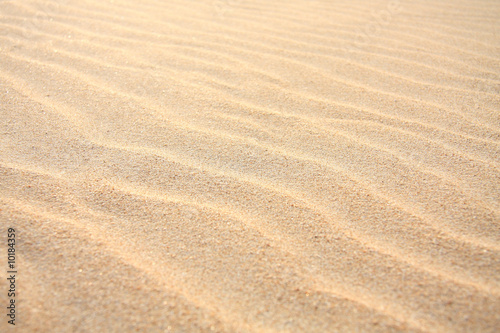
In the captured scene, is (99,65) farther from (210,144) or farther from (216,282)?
(216,282)

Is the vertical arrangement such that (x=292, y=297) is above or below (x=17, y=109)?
below

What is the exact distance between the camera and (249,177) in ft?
4.63

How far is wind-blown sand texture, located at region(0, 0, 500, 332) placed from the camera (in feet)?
3.25

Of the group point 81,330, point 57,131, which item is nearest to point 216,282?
point 81,330

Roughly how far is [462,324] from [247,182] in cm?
77

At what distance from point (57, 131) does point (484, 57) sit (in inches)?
91.2

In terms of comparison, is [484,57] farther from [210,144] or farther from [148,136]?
[148,136]

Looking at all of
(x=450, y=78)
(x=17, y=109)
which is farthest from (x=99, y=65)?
(x=450, y=78)

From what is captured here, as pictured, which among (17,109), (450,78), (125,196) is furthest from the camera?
(450,78)

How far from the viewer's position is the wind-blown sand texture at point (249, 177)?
3.25ft

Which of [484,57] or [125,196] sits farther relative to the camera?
[484,57]

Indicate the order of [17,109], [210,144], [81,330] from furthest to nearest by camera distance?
[17,109] < [210,144] < [81,330]

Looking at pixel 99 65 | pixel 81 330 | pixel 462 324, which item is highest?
pixel 99 65

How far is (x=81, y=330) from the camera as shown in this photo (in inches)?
36.2
